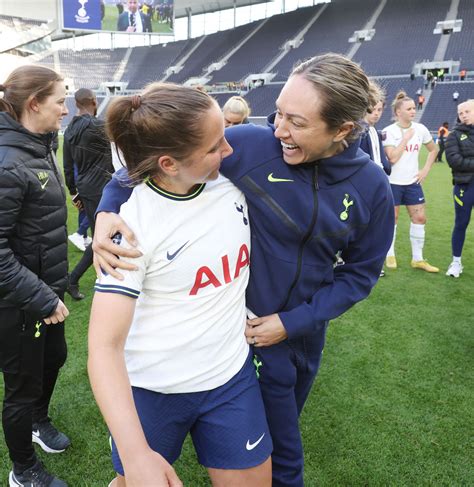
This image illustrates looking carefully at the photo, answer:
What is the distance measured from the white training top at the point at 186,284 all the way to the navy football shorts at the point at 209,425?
40mm

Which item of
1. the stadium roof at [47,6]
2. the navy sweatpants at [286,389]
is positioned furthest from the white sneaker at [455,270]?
the stadium roof at [47,6]

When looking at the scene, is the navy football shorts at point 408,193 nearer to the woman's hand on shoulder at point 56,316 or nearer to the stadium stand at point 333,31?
the woman's hand on shoulder at point 56,316

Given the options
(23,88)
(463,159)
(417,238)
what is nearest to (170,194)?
(23,88)

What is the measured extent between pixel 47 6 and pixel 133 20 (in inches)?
715

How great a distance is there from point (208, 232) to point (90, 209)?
145 inches

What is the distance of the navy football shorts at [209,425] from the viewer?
4.42ft

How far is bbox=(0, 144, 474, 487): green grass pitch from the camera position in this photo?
236 cm

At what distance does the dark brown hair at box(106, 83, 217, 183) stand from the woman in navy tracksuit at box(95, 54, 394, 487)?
7.6 inches

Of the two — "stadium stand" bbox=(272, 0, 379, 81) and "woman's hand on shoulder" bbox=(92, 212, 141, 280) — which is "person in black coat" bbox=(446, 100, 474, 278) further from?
"stadium stand" bbox=(272, 0, 379, 81)

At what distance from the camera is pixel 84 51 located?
4678 cm

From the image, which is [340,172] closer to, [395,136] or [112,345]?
[112,345]

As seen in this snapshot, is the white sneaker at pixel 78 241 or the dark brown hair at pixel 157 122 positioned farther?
the white sneaker at pixel 78 241

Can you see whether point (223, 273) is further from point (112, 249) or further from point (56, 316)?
point (56, 316)

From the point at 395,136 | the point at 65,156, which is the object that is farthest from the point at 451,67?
the point at 65,156
